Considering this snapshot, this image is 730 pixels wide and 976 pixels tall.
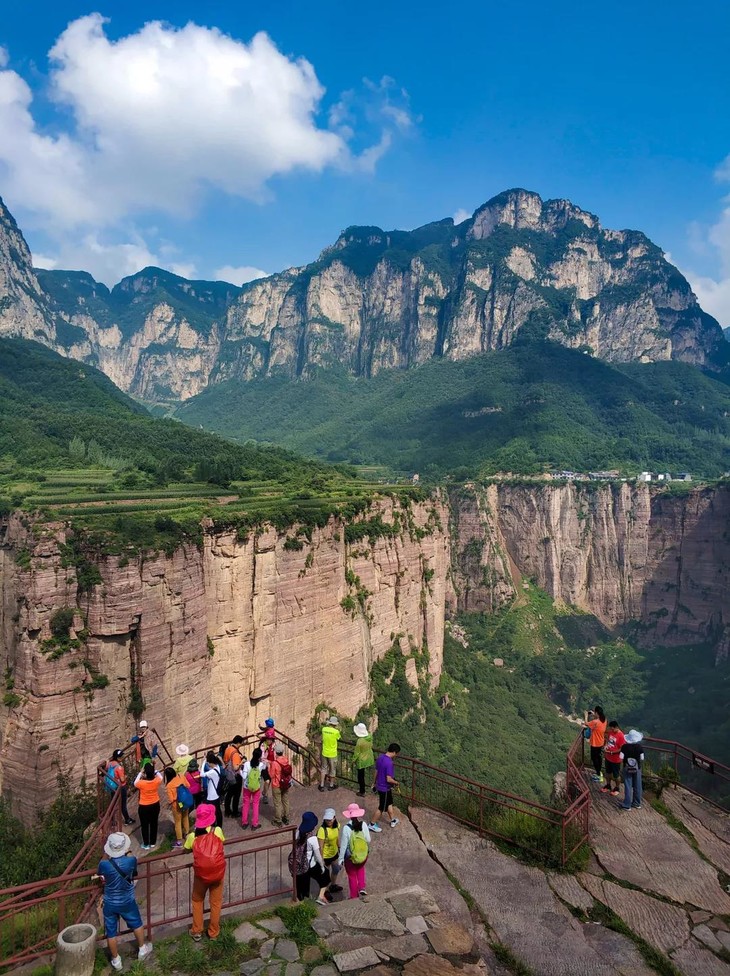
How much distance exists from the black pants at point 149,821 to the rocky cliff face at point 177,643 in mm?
8923

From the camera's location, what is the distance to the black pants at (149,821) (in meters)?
12.2

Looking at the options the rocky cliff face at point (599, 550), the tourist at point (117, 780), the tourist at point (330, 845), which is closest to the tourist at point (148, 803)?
the tourist at point (117, 780)

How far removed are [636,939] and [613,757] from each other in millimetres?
4817

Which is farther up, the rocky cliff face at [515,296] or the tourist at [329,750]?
the rocky cliff face at [515,296]

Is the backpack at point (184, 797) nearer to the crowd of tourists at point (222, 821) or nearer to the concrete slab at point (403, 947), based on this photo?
the crowd of tourists at point (222, 821)

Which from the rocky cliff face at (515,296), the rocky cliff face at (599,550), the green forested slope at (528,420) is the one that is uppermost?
the rocky cliff face at (515,296)

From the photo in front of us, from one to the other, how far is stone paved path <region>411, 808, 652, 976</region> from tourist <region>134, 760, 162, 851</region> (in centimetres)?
547

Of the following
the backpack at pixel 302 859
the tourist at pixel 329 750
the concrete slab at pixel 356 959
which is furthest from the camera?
the tourist at pixel 329 750

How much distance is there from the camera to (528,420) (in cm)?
10925

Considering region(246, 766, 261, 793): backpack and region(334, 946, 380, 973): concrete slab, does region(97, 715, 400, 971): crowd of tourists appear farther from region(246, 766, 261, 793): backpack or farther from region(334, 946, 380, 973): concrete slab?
region(334, 946, 380, 973): concrete slab

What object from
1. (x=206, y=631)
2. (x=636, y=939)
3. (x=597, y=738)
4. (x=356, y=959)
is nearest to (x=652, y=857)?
(x=636, y=939)

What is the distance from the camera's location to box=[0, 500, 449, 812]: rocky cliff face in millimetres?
19938

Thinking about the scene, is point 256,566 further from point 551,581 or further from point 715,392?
point 715,392

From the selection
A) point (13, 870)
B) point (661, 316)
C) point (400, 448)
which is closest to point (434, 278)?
point (661, 316)
